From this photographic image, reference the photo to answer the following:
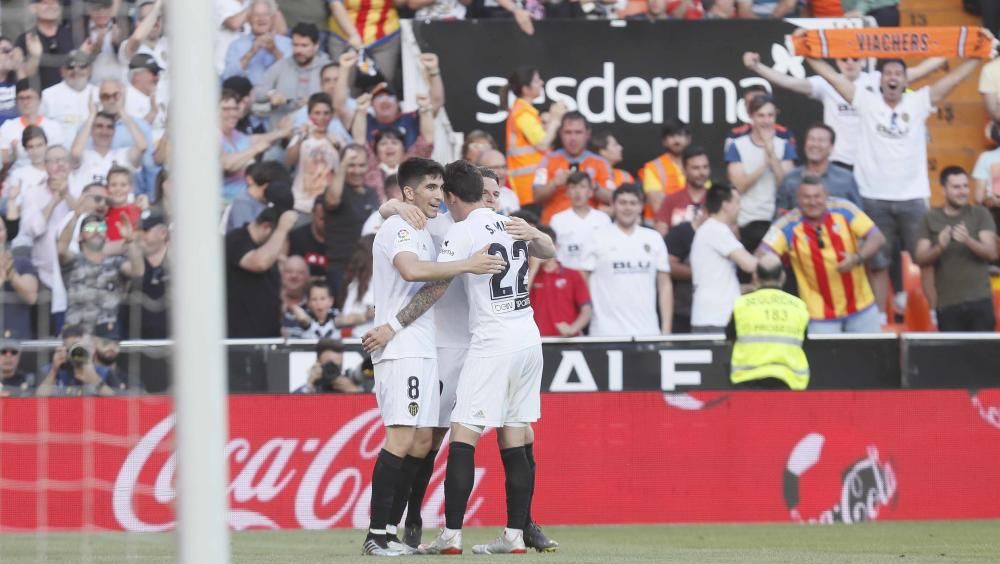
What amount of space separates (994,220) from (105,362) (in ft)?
25.4

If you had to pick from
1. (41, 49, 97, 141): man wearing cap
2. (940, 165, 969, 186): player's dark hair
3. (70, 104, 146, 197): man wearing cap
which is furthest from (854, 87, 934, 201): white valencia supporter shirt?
(41, 49, 97, 141): man wearing cap

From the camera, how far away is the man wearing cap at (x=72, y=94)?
11.6 metres

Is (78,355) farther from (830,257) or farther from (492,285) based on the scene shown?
(830,257)

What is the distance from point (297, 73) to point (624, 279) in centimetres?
363

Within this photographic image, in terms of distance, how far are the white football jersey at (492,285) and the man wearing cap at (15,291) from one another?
4.29m

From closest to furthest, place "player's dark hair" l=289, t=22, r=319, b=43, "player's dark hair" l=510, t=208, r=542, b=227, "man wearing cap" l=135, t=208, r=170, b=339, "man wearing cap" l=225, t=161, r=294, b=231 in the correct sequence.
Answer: "man wearing cap" l=135, t=208, r=170, b=339 → "player's dark hair" l=510, t=208, r=542, b=227 → "man wearing cap" l=225, t=161, r=294, b=231 → "player's dark hair" l=289, t=22, r=319, b=43

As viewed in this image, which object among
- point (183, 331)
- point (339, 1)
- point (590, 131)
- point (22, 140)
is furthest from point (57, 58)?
point (183, 331)

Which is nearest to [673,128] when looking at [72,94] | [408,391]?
[72,94]

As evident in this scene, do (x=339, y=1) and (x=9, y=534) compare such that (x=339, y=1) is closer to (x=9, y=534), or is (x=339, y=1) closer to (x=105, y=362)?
(x=105, y=362)

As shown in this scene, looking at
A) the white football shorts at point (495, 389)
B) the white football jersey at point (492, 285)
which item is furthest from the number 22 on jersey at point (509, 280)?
the white football shorts at point (495, 389)

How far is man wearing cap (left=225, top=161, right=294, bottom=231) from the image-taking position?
14.1m

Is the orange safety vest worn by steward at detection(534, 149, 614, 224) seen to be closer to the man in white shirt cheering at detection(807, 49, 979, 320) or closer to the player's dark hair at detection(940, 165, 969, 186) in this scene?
the man in white shirt cheering at detection(807, 49, 979, 320)

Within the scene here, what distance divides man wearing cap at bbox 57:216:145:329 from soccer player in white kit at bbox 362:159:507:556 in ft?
8.99

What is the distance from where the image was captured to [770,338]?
12.9m
